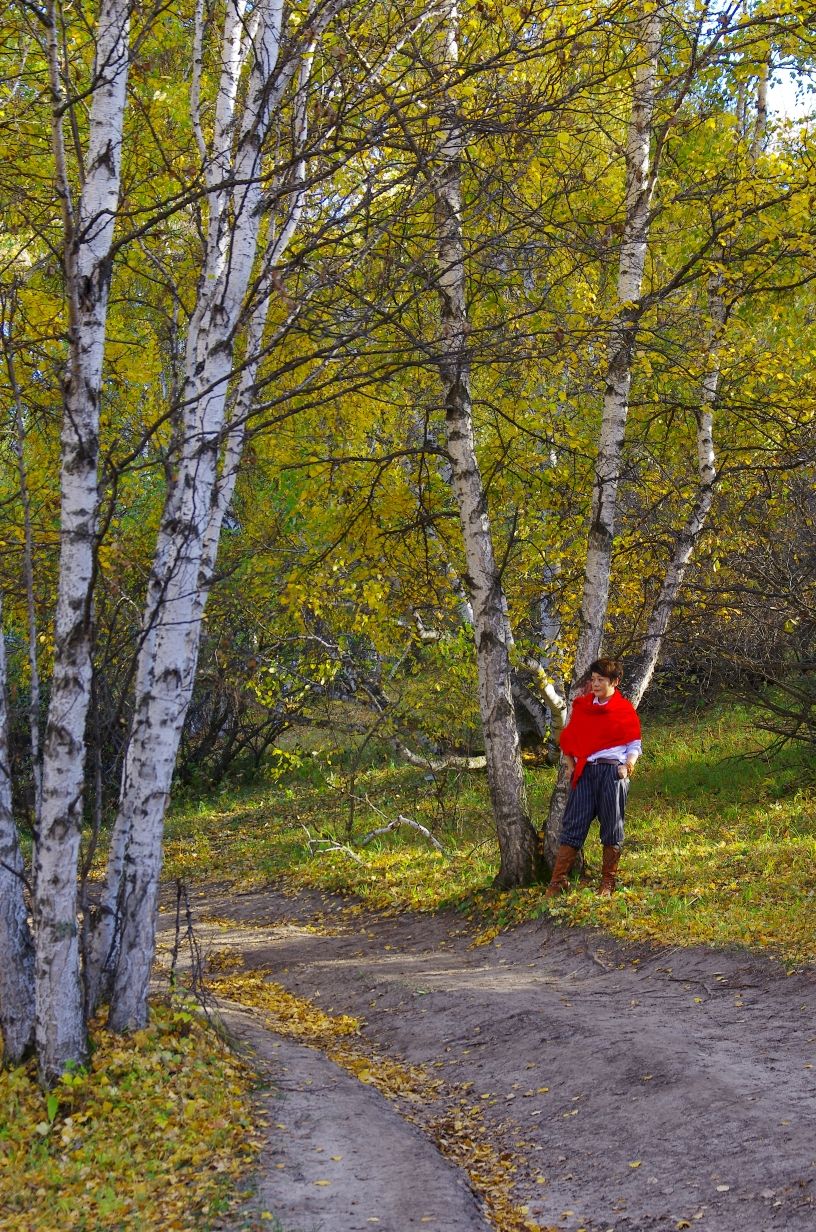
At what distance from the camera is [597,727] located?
871 cm

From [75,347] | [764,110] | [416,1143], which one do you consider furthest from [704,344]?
[416,1143]

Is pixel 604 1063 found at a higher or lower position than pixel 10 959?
lower

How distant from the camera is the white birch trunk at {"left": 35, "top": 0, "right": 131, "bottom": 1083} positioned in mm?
4848

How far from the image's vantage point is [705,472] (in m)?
10.8

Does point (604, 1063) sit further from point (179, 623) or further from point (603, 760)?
point (603, 760)

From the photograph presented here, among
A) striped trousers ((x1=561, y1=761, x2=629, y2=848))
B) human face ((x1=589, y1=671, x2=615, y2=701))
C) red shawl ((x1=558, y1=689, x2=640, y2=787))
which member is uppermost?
human face ((x1=589, y1=671, x2=615, y2=701))

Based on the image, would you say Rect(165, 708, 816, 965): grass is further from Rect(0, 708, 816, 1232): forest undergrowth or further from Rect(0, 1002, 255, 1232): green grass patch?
Rect(0, 1002, 255, 1232): green grass patch

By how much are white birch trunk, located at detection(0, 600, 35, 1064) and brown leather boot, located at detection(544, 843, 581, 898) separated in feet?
15.2

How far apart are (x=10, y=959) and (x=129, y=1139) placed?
3.43 feet

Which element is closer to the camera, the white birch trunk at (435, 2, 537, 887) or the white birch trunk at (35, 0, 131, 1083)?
the white birch trunk at (35, 0, 131, 1083)

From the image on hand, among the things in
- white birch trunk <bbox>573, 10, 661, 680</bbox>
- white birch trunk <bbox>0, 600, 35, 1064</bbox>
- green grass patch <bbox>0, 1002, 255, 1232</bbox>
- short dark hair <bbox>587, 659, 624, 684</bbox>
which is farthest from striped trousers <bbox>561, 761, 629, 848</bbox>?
white birch trunk <bbox>0, 600, 35, 1064</bbox>

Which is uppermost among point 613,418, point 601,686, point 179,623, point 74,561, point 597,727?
point 613,418

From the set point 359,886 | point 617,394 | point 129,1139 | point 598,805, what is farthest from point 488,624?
point 129,1139

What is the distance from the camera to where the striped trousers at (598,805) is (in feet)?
28.2
